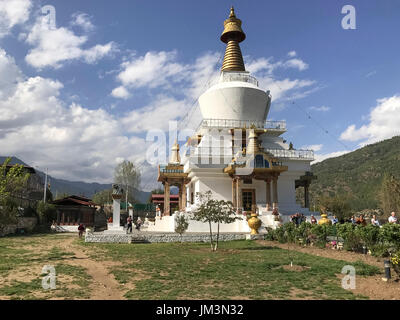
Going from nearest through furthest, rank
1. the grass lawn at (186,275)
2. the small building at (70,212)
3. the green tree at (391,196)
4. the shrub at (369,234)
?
the grass lawn at (186,275), the shrub at (369,234), the small building at (70,212), the green tree at (391,196)

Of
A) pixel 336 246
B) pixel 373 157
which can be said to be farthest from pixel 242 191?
pixel 373 157

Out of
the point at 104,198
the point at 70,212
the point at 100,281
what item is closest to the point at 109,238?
the point at 100,281

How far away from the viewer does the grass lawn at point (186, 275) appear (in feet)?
28.8

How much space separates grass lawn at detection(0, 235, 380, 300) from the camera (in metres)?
8.78

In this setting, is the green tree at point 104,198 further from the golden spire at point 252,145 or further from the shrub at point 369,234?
the shrub at point 369,234

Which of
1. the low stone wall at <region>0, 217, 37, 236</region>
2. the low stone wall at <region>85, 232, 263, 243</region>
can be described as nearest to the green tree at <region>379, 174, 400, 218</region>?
the low stone wall at <region>85, 232, 263, 243</region>

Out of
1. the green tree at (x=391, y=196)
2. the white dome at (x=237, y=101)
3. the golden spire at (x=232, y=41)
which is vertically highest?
the golden spire at (x=232, y=41)

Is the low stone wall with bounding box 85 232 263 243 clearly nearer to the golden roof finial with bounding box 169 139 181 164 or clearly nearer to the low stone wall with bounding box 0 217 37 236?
the low stone wall with bounding box 0 217 37 236

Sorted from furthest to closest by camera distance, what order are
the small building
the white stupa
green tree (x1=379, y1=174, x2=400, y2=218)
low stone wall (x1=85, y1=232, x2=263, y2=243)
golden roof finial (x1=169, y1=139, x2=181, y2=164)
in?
green tree (x1=379, y1=174, x2=400, y2=218) → the small building → golden roof finial (x1=169, y1=139, x2=181, y2=164) → the white stupa → low stone wall (x1=85, y1=232, x2=263, y2=243)

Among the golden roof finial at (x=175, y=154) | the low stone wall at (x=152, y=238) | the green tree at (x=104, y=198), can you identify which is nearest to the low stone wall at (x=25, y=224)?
the low stone wall at (x=152, y=238)

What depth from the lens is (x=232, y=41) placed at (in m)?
38.5

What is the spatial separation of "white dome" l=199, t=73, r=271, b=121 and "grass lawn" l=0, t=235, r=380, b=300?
19549mm

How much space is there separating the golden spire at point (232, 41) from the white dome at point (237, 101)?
3.15 meters
